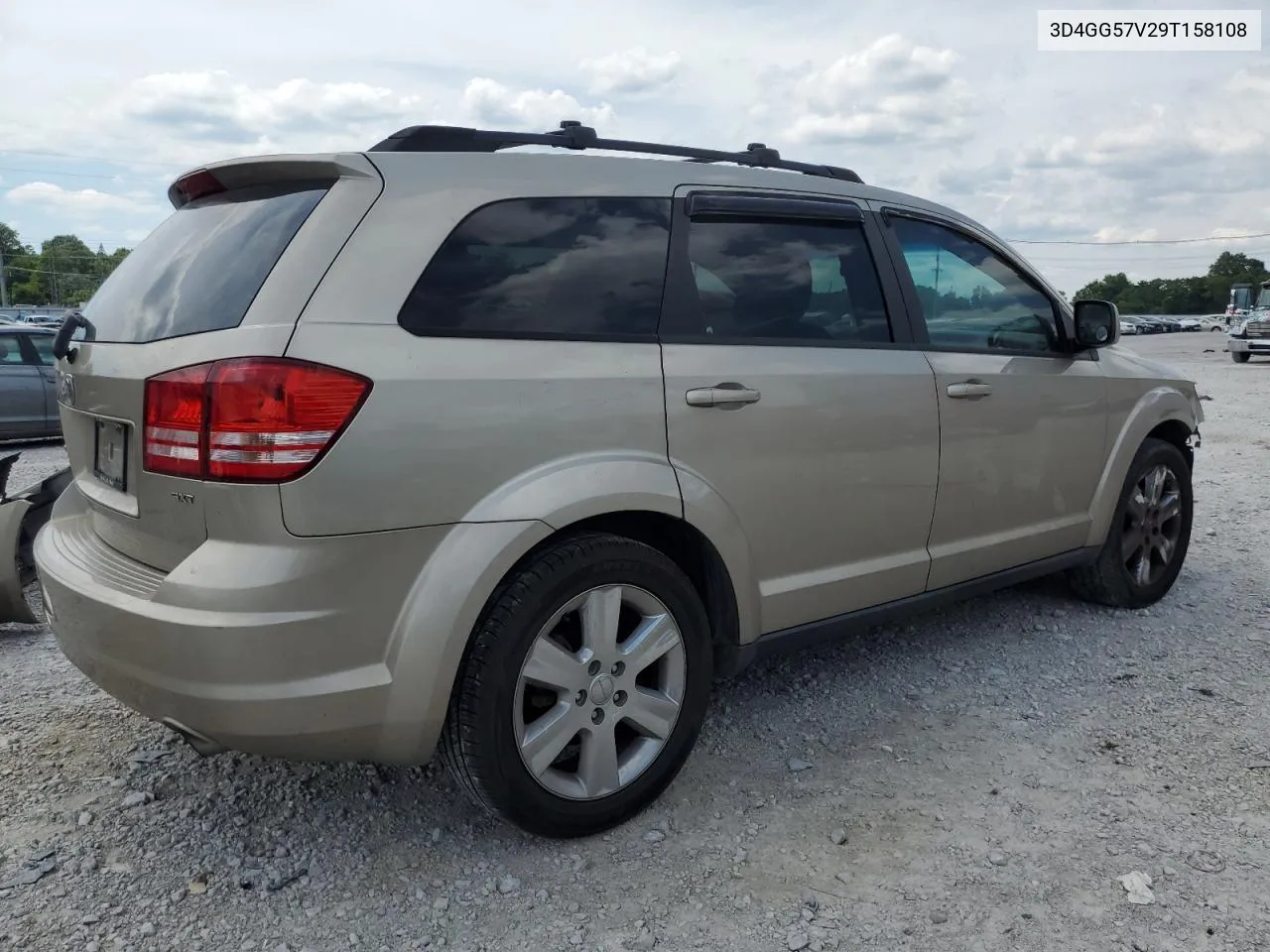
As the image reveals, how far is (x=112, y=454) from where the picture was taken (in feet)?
8.67

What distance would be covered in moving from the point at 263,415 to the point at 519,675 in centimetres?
90

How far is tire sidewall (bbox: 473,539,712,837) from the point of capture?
100 inches

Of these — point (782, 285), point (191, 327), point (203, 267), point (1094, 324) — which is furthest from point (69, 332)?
point (1094, 324)

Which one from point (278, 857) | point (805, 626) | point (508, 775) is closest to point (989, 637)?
point (805, 626)

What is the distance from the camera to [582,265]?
2.82 m

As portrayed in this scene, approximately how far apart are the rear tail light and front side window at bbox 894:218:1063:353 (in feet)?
7.41

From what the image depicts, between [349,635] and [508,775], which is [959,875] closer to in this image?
[508,775]

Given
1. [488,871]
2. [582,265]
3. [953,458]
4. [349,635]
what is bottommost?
[488,871]

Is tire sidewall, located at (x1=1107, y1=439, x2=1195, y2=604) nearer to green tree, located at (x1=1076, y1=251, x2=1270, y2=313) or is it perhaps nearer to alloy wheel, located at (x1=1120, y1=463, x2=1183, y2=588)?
alloy wheel, located at (x1=1120, y1=463, x2=1183, y2=588)

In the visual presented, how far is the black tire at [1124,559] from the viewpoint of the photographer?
15.1 feet

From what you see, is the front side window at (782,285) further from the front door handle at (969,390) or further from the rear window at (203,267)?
the rear window at (203,267)

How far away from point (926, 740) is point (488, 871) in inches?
61.9

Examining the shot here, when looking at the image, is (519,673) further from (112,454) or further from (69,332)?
(69,332)

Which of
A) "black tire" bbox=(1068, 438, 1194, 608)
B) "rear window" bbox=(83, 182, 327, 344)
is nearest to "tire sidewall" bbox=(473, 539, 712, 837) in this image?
"rear window" bbox=(83, 182, 327, 344)
